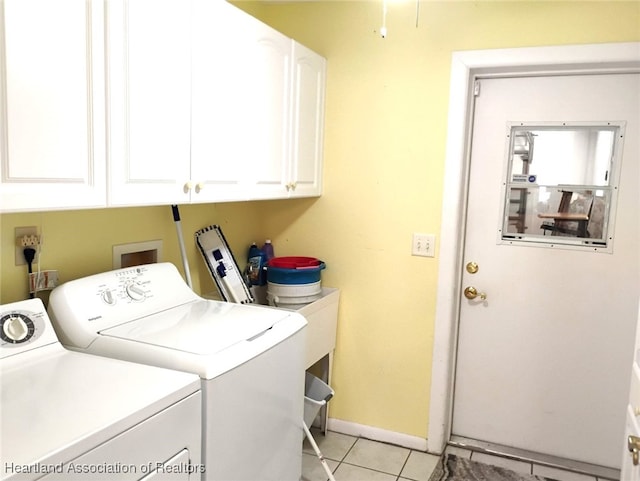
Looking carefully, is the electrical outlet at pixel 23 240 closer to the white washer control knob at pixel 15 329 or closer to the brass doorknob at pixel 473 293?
the white washer control knob at pixel 15 329

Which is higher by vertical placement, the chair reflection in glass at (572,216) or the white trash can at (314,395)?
the chair reflection in glass at (572,216)

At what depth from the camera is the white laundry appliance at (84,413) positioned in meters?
1.01

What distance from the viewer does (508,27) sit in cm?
238

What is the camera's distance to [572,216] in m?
2.48

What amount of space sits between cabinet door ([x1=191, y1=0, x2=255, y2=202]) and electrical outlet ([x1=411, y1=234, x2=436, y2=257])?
0.96 meters

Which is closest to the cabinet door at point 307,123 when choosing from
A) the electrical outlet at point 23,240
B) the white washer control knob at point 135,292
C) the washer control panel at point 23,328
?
the white washer control knob at point 135,292

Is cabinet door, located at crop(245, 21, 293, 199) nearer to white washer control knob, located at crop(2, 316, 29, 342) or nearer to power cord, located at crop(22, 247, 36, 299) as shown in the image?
power cord, located at crop(22, 247, 36, 299)

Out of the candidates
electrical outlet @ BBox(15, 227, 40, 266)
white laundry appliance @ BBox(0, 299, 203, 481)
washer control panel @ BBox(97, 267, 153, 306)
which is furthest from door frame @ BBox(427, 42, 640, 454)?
electrical outlet @ BBox(15, 227, 40, 266)

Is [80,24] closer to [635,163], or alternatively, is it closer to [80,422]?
[80,422]

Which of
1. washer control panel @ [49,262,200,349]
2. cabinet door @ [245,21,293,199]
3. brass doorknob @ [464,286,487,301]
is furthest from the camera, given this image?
brass doorknob @ [464,286,487,301]

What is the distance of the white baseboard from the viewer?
2721mm

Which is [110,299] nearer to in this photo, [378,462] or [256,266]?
[256,266]

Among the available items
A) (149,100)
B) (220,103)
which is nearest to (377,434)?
(220,103)

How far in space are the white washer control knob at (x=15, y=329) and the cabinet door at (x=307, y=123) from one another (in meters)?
1.31
